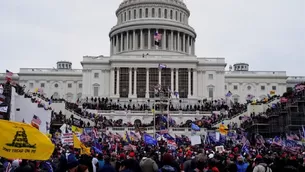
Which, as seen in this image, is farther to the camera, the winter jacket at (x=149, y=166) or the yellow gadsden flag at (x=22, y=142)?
the winter jacket at (x=149, y=166)

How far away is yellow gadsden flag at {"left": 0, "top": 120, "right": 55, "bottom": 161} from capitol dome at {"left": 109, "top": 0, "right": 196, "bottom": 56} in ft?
322

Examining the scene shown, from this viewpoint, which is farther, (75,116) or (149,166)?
(75,116)

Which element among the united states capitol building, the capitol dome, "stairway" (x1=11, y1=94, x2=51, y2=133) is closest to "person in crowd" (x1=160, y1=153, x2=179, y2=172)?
"stairway" (x1=11, y1=94, x2=51, y2=133)

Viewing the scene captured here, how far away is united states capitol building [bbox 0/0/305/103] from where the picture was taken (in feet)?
326

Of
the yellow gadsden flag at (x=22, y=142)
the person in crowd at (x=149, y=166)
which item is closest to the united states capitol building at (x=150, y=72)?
the person in crowd at (x=149, y=166)

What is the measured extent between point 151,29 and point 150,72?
18.4 m

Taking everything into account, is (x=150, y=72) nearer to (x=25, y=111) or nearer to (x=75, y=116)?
(x=75, y=116)

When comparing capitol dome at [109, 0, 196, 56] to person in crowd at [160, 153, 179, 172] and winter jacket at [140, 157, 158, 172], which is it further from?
person in crowd at [160, 153, 179, 172]

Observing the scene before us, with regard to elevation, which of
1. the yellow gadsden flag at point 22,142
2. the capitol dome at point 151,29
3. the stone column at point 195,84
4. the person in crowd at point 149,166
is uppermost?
the capitol dome at point 151,29

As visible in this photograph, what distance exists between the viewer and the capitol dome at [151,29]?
374 feet

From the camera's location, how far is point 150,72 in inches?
3942

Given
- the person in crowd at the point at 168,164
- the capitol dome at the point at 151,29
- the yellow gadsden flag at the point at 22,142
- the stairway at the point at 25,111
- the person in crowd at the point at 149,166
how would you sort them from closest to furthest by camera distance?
the yellow gadsden flag at the point at 22,142 < the person in crowd at the point at 168,164 < the person in crowd at the point at 149,166 < the stairway at the point at 25,111 < the capitol dome at the point at 151,29

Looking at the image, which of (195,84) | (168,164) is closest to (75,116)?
(195,84)

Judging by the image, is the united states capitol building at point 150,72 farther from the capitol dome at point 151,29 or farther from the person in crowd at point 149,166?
the person in crowd at point 149,166
